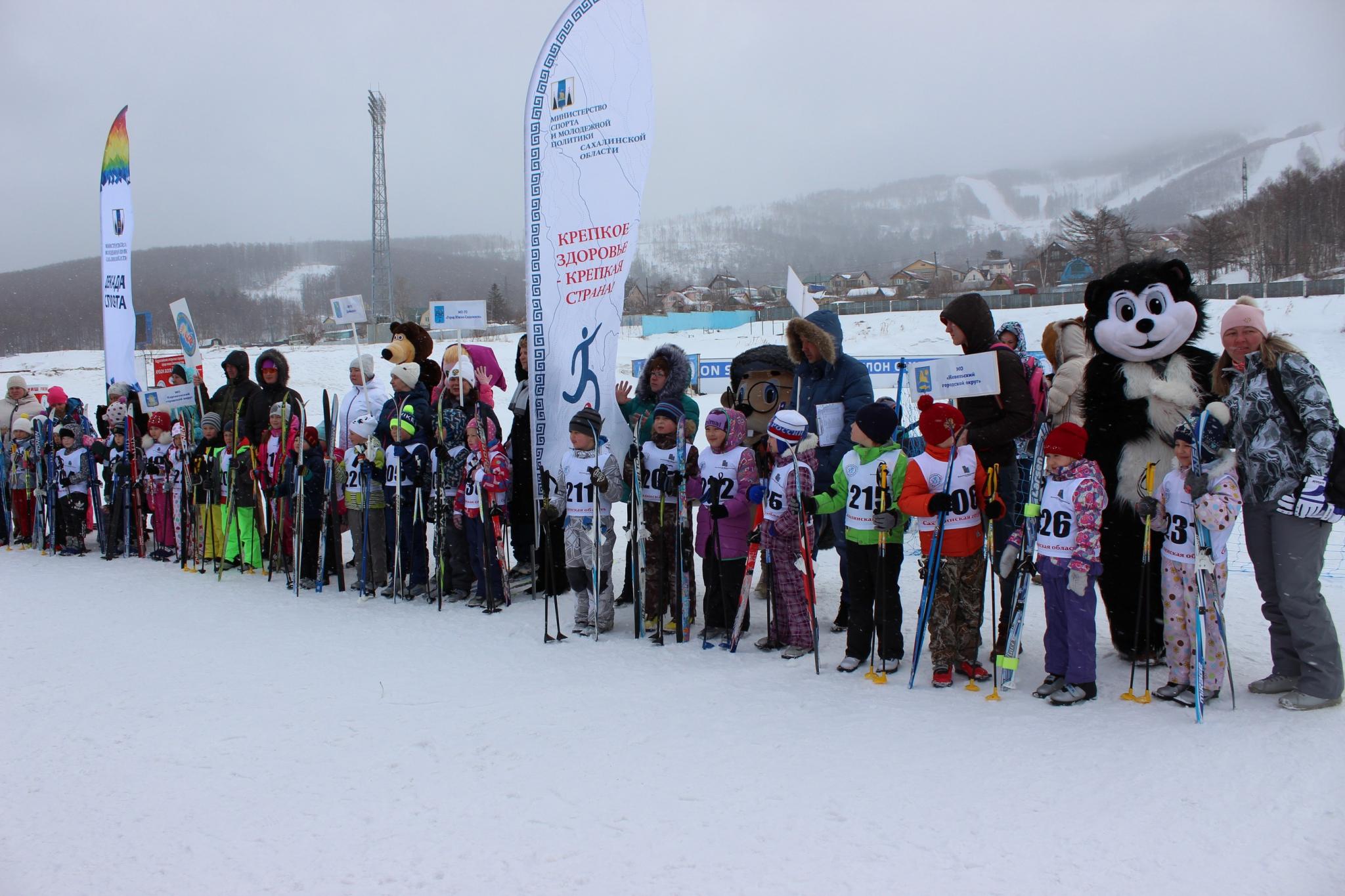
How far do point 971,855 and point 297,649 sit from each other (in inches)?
182

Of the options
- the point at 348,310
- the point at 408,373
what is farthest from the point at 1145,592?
the point at 348,310

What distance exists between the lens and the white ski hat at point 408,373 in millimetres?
7430

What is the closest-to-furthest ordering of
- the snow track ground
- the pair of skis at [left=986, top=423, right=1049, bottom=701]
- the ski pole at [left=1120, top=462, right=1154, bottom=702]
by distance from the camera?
1. the snow track ground
2. the ski pole at [left=1120, top=462, right=1154, bottom=702]
3. the pair of skis at [left=986, top=423, right=1049, bottom=701]

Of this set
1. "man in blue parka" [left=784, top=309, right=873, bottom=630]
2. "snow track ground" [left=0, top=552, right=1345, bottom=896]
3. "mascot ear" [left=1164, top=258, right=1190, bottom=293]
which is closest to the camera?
"snow track ground" [left=0, top=552, right=1345, bottom=896]

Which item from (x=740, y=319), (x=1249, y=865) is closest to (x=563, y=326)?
(x=1249, y=865)

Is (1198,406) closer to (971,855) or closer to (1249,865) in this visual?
(1249,865)

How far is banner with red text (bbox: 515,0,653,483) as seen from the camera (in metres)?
6.63

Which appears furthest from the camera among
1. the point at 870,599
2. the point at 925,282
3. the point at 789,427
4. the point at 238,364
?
the point at 925,282

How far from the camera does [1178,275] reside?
475cm

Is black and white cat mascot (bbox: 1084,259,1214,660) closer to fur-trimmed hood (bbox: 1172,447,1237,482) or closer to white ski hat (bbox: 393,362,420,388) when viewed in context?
fur-trimmed hood (bbox: 1172,447,1237,482)

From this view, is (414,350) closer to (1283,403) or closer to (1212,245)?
(1283,403)

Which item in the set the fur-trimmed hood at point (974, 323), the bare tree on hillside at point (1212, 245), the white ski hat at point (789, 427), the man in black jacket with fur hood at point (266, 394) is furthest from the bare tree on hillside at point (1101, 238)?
the man in black jacket with fur hood at point (266, 394)

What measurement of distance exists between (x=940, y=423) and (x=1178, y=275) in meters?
1.58

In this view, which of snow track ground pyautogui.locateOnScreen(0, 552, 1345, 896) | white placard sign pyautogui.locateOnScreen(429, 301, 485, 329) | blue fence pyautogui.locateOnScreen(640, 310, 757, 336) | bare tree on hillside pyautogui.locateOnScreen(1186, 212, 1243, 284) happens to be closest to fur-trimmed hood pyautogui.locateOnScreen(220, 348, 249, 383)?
white placard sign pyautogui.locateOnScreen(429, 301, 485, 329)
